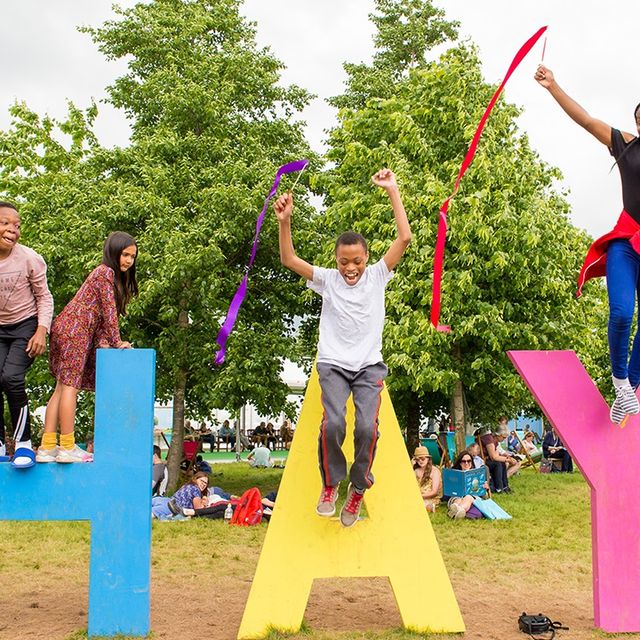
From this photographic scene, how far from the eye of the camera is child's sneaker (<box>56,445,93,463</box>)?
568cm

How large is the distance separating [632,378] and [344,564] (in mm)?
2684

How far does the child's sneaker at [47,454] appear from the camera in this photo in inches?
223

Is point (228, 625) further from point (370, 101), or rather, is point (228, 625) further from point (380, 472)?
point (370, 101)

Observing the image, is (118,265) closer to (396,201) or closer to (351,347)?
(351,347)

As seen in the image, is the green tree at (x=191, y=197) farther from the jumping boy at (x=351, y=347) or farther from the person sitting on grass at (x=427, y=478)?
the jumping boy at (x=351, y=347)

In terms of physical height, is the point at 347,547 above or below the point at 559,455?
above

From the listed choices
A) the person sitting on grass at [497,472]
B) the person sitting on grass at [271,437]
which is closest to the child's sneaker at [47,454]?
the person sitting on grass at [497,472]

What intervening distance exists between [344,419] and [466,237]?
10.6 m

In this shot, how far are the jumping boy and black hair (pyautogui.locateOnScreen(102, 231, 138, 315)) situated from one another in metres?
1.32

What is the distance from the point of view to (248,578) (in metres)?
8.30

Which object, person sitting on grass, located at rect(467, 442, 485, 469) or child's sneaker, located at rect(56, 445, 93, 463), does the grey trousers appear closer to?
A: child's sneaker, located at rect(56, 445, 93, 463)

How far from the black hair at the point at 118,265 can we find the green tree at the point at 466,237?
9.25 metres

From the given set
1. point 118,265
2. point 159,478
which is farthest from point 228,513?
point 118,265

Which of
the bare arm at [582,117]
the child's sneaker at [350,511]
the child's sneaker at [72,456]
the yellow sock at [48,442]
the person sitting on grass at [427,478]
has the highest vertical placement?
the bare arm at [582,117]
